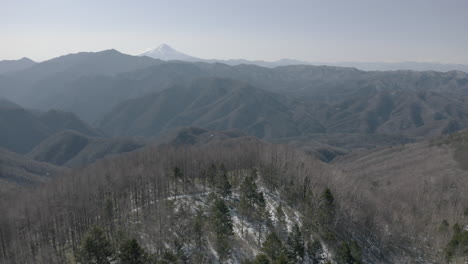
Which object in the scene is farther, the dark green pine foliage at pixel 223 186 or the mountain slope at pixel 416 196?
the mountain slope at pixel 416 196

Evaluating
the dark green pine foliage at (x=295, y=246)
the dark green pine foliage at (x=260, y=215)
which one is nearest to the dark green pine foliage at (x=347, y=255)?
the dark green pine foliage at (x=295, y=246)

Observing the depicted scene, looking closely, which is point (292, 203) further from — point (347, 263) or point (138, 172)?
point (138, 172)

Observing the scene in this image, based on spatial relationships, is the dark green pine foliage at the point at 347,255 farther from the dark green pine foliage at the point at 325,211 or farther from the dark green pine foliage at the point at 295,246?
the dark green pine foliage at the point at 325,211

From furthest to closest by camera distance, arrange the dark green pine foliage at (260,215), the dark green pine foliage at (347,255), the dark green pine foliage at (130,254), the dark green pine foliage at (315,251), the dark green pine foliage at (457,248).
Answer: the dark green pine foliage at (260,215) < the dark green pine foliage at (457,248) < the dark green pine foliage at (315,251) < the dark green pine foliage at (347,255) < the dark green pine foliage at (130,254)

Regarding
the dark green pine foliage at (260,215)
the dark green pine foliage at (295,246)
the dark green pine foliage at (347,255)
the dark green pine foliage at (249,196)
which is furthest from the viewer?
the dark green pine foliage at (249,196)

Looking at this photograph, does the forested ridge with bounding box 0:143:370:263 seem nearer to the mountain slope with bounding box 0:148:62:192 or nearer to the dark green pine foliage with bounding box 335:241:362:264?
the dark green pine foliage with bounding box 335:241:362:264

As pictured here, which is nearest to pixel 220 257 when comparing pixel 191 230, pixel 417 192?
pixel 191 230

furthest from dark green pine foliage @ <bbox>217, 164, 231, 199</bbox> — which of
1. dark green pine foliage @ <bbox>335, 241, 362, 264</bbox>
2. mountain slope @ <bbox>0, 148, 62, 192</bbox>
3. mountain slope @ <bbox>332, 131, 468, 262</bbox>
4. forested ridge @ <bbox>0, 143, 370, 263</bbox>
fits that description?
mountain slope @ <bbox>0, 148, 62, 192</bbox>
